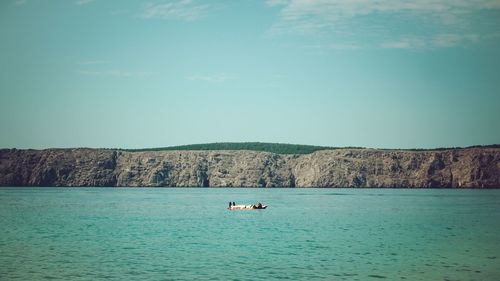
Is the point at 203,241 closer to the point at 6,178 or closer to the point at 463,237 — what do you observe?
the point at 463,237

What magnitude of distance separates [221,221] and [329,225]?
11702 millimetres

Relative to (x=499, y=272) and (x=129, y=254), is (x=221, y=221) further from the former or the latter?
(x=499, y=272)

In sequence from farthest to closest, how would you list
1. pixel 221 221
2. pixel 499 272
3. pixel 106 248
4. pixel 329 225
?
pixel 221 221 → pixel 329 225 → pixel 106 248 → pixel 499 272

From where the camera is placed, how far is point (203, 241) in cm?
4044

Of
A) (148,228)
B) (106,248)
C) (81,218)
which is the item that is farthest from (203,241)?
(81,218)

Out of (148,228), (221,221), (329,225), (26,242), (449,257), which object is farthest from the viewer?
(221,221)

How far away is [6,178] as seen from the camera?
651 ft

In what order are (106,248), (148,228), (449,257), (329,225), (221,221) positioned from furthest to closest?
(221,221), (329,225), (148,228), (106,248), (449,257)

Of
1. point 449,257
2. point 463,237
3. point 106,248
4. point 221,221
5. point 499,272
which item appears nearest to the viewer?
point 499,272

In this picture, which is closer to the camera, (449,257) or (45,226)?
(449,257)

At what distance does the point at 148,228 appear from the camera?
49844 millimetres

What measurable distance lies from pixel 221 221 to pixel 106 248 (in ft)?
78.1

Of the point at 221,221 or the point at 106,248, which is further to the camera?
the point at 221,221

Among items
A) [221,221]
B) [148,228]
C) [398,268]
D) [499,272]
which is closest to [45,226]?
[148,228]
